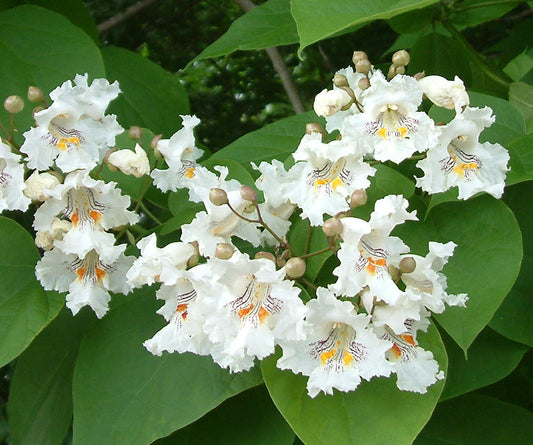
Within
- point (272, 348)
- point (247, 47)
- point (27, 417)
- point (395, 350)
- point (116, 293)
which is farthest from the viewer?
point (247, 47)

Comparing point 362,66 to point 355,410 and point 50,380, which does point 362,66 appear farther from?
point 50,380

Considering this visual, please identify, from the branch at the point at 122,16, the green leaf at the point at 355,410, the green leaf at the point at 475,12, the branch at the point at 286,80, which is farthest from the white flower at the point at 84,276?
the branch at the point at 122,16

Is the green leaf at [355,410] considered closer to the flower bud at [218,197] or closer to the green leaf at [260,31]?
the flower bud at [218,197]

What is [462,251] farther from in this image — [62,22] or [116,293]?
[62,22]

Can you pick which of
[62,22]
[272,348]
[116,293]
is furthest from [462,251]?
[62,22]

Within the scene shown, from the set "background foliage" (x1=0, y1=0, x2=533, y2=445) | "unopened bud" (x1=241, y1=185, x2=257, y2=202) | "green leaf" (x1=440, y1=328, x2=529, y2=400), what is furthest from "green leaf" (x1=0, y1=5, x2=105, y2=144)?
"green leaf" (x1=440, y1=328, x2=529, y2=400)

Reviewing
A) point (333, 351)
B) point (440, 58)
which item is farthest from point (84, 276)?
point (440, 58)
